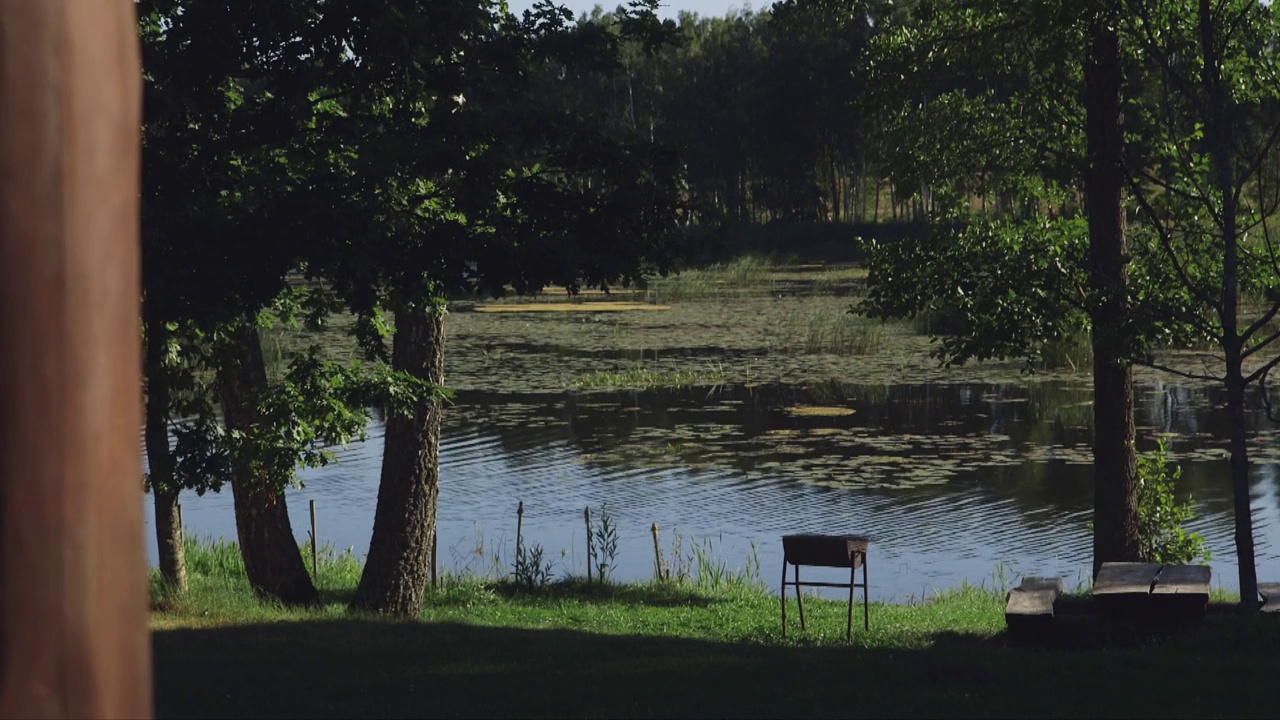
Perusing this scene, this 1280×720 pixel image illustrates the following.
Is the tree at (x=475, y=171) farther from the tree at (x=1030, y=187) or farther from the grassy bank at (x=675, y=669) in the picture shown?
the tree at (x=1030, y=187)

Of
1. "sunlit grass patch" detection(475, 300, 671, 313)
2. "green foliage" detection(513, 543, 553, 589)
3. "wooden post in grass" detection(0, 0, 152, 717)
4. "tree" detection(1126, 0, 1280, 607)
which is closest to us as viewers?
"wooden post in grass" detection(0, 0, 152, 717)

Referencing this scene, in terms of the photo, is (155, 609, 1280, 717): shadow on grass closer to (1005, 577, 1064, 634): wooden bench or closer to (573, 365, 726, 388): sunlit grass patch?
(1005, 577, 1064, 634): wooden bench

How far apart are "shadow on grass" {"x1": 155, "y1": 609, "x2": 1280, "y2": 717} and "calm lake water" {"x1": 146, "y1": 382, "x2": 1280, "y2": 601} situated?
6064mm

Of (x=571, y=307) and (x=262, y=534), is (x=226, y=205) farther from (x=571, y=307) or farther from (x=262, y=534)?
(x=571, y=307)

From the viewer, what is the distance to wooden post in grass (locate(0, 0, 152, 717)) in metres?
2.15

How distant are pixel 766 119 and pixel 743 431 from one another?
59.7m

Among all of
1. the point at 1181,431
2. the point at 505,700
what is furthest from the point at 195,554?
the point at 1181,431

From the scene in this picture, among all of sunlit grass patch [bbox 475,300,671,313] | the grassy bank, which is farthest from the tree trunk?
sunlit grass patch [bbox 475,300,671,313]

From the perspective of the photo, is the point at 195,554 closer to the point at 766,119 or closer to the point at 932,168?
the point at 932,168

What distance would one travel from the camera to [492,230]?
10938 millimetres

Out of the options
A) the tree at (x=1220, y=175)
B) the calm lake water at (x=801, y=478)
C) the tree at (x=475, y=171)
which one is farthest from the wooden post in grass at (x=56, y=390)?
the calm lake water at (x=801, y=478)

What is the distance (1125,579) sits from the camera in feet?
35.9

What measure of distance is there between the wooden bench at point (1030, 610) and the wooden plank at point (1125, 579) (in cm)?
35

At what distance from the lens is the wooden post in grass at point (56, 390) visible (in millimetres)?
2150
